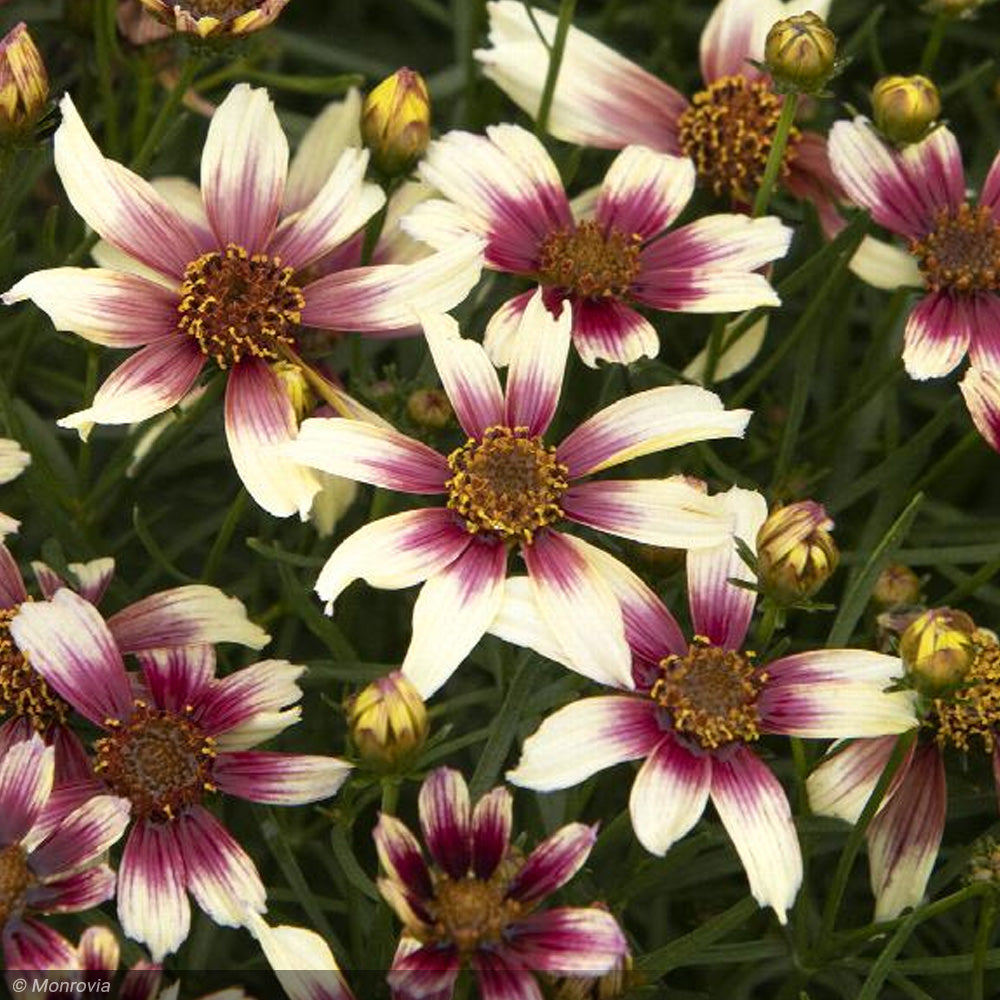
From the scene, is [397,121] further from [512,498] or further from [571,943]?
[571,943]

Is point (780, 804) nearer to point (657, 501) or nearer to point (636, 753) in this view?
point (636, 753)

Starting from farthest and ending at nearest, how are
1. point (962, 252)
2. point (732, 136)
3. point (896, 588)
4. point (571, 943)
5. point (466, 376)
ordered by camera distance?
1. point (732, 136)
2. point (962, 252)
3. point (896, 588)
4. point (466, 376)
5. point (571, 943)

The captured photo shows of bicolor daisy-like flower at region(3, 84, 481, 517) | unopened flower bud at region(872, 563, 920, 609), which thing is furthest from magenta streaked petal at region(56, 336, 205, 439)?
unopened flower bud at region(872, 563, 920, 609)

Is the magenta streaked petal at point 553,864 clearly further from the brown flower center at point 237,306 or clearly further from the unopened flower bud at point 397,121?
the unopened flower bud at point 397,121

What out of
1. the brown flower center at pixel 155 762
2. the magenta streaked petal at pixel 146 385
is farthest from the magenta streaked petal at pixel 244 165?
the brown flower center at pixel 155 762

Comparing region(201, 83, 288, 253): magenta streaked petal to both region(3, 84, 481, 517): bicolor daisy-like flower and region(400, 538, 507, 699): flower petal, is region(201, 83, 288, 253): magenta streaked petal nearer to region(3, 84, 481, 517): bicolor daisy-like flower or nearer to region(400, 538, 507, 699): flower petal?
region(3, 84, 481, 517): bicolor daisy-like flower

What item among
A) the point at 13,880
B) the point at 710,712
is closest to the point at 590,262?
the point at 710,712
